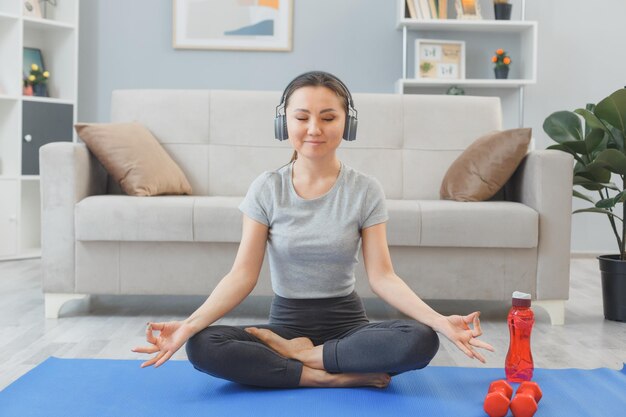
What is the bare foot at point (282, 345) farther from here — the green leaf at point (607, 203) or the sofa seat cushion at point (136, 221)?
the green leaf at point (607, 203)

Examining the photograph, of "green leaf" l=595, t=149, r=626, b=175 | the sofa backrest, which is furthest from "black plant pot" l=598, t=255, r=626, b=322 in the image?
the sofa backrest

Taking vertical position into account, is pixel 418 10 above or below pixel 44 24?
above

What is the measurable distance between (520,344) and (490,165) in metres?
1.20

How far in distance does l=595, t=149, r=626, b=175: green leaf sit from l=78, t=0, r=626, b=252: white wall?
6.78 feet

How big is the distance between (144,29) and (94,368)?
331cm

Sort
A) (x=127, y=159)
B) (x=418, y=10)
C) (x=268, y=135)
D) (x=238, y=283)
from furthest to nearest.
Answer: (x=418, y=10) → (x=268, y=135) → (x=127, y=159) → (x=238, y=283)

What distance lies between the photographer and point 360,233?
70.8 inches

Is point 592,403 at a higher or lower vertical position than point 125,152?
lower

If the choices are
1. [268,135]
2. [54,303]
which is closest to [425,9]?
[268,135]

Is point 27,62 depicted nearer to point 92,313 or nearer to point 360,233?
point 92,313

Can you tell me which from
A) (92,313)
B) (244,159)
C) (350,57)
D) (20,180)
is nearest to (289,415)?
(92,313)

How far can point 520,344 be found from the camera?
1830mm

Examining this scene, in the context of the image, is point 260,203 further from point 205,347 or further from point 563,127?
point 563,127

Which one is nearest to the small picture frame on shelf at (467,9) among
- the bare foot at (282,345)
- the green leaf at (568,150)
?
the green leaf at (568,150)
